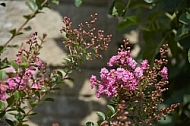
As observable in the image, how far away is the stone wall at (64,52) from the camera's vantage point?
8.56 feet

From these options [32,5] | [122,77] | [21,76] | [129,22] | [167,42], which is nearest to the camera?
[122,77]

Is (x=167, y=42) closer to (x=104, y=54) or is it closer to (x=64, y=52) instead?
(x=104, y=54)

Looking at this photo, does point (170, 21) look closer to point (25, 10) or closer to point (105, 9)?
point (105, 9)

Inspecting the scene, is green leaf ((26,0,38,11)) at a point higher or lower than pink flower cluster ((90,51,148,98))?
higher

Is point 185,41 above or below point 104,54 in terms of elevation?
below

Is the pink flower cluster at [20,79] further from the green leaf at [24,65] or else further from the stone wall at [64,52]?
the stone wall at [64,52]

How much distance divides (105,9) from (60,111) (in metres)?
0.55

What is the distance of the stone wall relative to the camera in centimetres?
261

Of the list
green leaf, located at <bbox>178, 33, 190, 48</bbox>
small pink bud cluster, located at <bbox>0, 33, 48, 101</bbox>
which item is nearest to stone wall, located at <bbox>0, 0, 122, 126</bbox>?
green leaf, located at <bbox>178, 33, 190, 48</bbox>

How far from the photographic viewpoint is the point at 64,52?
269 cm

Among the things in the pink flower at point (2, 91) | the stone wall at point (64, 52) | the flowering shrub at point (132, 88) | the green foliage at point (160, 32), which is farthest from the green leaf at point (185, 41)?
the pink flower at point (2, 91)

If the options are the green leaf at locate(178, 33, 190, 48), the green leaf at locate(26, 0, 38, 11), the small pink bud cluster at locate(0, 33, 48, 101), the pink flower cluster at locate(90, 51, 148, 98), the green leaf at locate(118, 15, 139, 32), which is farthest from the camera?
the green leaf at locate(118, 15, 139, 32)

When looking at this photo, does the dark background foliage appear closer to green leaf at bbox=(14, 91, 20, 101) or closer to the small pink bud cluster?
the small pink bud cluster

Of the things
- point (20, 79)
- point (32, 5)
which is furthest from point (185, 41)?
point (20, 79)
